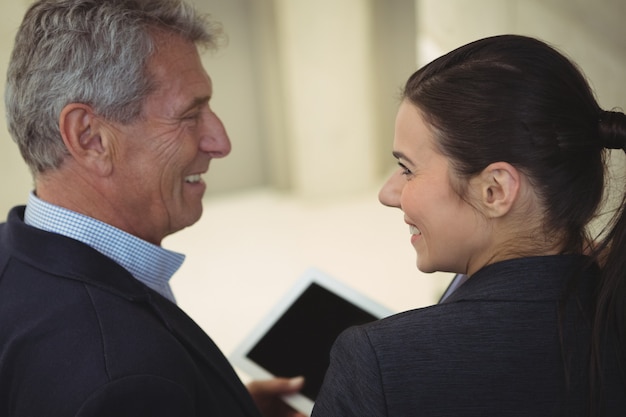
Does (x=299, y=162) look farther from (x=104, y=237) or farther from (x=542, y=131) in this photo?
(x=542, y=131)

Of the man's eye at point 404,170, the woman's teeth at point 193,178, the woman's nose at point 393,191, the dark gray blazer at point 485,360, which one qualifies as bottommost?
the dark gray blazer at point 485,360

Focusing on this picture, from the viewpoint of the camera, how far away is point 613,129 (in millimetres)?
986

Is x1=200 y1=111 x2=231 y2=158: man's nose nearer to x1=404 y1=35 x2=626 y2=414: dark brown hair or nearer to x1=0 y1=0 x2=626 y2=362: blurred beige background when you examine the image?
x1=404 y1=35 x2=626 y2=414: dark brown hair

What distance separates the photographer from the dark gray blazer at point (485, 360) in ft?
2.99

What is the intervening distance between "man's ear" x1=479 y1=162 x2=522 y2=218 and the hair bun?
0.46ft

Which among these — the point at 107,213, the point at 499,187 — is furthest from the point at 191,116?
the point at 499,187

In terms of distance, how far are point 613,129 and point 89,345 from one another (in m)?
0.83

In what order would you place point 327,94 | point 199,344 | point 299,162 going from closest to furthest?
point 199,344 → point 327,94 → point 299,162

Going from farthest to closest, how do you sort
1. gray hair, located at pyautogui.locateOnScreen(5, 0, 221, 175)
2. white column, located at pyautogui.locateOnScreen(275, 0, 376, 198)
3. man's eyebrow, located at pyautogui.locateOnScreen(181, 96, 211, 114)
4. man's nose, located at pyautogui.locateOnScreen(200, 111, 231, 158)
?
white column, located at pyautogui.locateOnScreen(275, 0, 376, 198) → man's nose, located at pyautogui.locateOnScreen(200, 111, 231, 158) → man's eyebrow, located at pyautogui.locateOnScreen(181, 96, 211, 114) → gray hair, located at pyautogui.locateOnScreen(5, 0, 221, 175)

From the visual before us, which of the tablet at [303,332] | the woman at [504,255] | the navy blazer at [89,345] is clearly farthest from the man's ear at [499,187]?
the tablet at [303,332]

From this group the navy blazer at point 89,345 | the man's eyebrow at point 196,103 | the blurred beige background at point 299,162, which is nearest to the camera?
the navy blazer at point 89,345

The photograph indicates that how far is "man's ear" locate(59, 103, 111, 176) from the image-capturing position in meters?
1.28

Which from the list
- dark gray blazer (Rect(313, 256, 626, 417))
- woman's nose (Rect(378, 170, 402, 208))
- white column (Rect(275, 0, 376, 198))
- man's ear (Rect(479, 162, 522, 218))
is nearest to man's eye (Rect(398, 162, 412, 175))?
woman's nose (Rect(378, 170, 402, 208))

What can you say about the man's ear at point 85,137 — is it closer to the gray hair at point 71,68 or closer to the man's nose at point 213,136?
the gray hair at point 71,68
